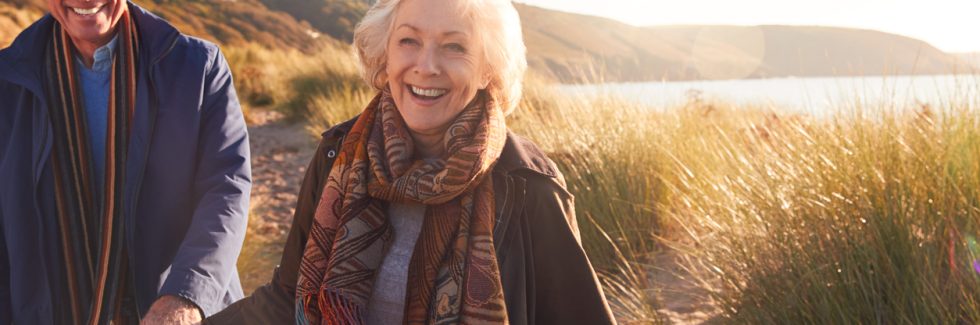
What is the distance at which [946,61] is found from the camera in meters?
3.69

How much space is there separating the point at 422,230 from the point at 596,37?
302ft

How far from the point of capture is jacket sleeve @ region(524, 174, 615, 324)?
5.64ft

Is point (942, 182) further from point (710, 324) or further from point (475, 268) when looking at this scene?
point (475, 268)

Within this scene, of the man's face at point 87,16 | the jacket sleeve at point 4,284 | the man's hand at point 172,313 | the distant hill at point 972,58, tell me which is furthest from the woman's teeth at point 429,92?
the distant hill at point 972,58

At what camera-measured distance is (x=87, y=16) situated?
2129 millimetres

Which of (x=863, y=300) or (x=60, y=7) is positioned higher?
(x=60, y=7)

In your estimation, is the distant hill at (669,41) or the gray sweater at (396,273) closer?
the gray sweater at (396,273)

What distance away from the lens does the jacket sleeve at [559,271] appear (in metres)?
1.72

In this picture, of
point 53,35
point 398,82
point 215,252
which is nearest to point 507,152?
point 398,82

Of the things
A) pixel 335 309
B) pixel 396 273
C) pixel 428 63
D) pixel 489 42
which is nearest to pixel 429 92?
pixel 428 63

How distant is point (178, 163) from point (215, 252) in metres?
0.29

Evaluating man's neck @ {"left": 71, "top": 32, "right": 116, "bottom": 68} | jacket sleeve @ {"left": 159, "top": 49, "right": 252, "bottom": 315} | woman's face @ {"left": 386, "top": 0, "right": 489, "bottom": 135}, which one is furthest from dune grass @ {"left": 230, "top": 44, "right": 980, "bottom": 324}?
man's neck @ {"left": 71, "top": 32, "right": 116, "bottom": 68}

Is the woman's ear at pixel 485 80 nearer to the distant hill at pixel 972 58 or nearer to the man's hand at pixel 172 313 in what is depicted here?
the man's hand at pixel 172 313

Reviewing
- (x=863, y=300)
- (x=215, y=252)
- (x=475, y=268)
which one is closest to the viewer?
(x=475, y=268)
